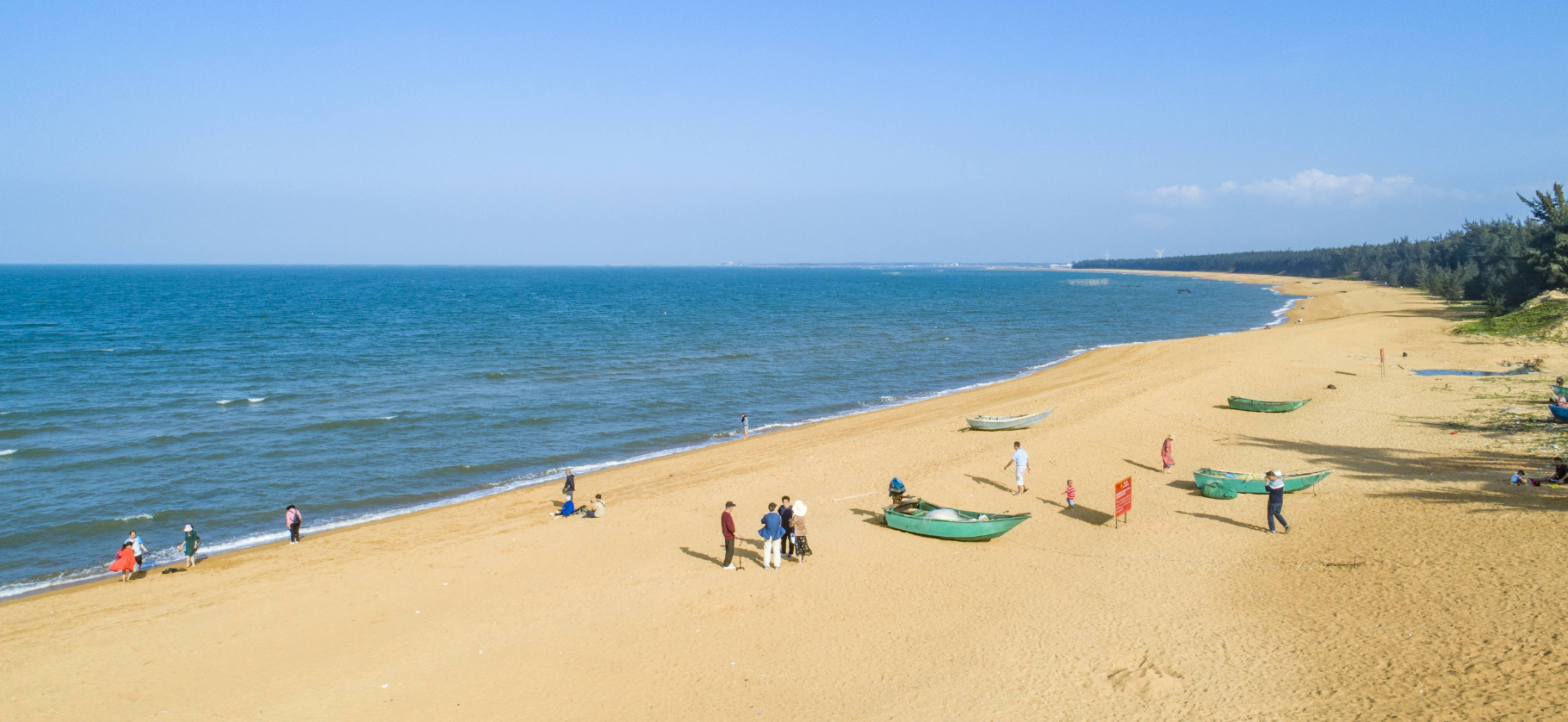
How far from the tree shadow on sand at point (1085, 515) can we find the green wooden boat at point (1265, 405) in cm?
1350

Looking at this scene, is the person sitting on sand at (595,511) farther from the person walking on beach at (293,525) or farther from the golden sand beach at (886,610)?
the person walking on beach at (293,525)

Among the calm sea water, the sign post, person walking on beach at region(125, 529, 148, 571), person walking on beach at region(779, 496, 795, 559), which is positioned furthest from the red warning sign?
person walking on beach at region(125, 529, 148, 571)

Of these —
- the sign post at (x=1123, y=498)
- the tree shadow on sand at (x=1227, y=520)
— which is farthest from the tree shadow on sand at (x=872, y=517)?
the tree shadow on sand at (x=1227, y=520)

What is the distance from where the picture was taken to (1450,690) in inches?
386

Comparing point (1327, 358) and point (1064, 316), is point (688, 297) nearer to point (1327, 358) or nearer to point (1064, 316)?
point (1064, 316)

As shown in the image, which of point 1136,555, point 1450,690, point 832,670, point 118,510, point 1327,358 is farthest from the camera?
point 1327,358

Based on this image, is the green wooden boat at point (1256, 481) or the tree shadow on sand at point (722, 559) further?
the green wooden boat at point (1256, 481)

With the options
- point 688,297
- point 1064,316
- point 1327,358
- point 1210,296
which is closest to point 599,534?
point 1327,358

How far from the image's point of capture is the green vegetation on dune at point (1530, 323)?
40281 millimetres

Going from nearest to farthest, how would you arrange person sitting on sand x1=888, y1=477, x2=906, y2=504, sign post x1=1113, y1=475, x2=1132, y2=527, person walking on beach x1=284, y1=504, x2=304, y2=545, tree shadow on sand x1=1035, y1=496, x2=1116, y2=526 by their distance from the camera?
sign post x1=1113, y1=475, x2=1132, y2=527, tree shadow on sand x1=1035, y1=496, x2=1116, y2=526, person sitting on sand x1=888, y1=477, x2=906, y2=504, person walking on beach x1=284, y1=504, x2=304, y2=545

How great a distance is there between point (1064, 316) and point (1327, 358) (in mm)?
42788

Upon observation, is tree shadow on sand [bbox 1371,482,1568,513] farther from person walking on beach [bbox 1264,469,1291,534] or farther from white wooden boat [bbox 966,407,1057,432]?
white wooden boat [bbox 966,407,1057,432]

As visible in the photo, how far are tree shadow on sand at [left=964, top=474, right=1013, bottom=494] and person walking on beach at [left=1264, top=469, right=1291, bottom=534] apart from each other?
5.63 m

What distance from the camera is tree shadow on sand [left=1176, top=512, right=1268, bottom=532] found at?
54.3 feet
